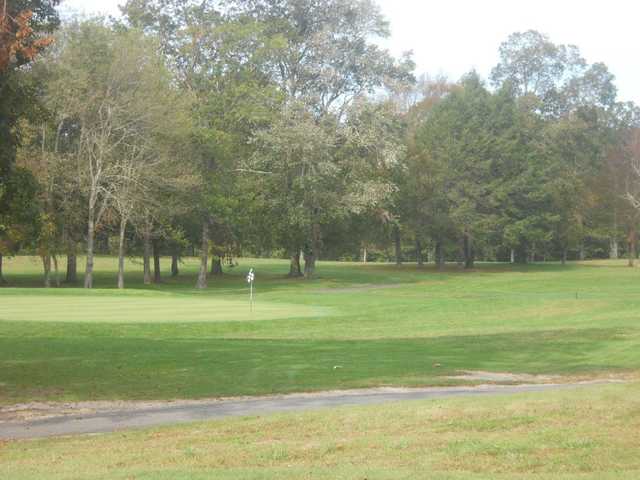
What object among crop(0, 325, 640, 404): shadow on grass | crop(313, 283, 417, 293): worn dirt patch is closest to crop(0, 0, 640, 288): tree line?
crop(313, 283, 417, 293): worn dirt patch

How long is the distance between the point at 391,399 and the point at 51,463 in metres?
6.65

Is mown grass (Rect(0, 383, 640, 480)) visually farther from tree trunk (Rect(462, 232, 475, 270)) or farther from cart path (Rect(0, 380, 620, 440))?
tree trunk (Rect(462, 232, 475, 270))

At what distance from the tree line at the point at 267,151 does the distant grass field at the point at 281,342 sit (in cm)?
1216

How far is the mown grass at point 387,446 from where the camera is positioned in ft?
26.3

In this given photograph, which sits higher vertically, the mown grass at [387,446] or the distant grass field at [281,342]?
the mown grass at [387,446]

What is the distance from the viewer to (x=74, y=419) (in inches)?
504

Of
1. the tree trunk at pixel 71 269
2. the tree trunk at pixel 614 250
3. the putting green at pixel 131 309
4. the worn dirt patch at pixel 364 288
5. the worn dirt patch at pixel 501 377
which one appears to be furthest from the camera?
the tree trunk at pixel 614 250

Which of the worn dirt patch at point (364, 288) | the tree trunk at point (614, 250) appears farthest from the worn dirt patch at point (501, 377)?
the tree trunk at point (614, 250)

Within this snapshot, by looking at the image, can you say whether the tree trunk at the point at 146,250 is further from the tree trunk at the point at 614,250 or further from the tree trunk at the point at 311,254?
the tree trunk at the point at 614,250

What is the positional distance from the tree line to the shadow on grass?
19.9 metres

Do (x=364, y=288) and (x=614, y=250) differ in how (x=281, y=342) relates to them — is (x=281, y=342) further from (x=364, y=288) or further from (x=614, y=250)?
(x=614, y=250)

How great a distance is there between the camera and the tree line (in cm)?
4556

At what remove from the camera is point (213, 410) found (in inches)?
520

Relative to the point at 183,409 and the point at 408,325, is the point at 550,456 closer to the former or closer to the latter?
the point at 183,409
